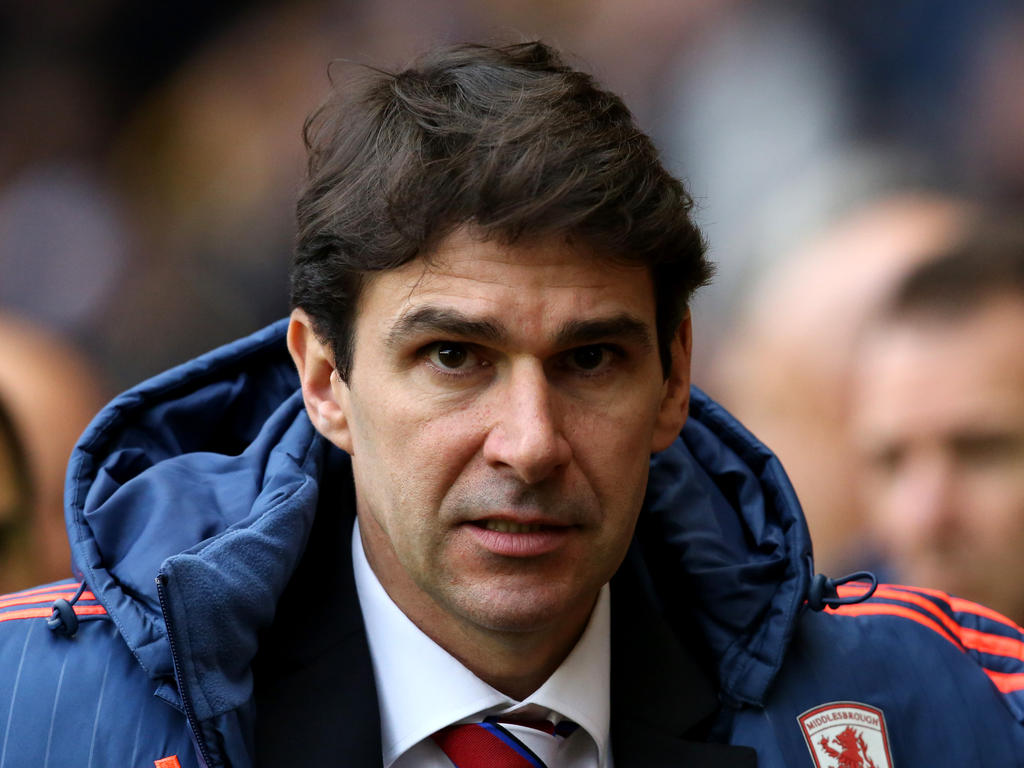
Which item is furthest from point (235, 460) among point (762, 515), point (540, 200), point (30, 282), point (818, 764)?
point (30, 282)

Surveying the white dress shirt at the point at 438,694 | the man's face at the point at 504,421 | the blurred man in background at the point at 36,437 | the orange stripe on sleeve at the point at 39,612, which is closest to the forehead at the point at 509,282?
the man's face at the point at 504,421

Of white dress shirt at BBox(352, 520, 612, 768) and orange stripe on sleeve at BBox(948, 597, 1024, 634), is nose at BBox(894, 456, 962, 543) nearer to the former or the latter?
orange stripe on sleeve at BBox(948, 597, 1024, 634)

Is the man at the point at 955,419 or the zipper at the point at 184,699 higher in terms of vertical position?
the man at the point at 955,419

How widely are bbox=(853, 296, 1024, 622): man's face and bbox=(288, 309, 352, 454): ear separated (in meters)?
1.48

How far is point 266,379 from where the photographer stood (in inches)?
85.0

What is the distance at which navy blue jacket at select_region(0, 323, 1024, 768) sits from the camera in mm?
1657

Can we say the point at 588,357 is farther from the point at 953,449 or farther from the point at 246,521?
the point at 953,449

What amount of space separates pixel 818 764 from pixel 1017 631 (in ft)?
1.66

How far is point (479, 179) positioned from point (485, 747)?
33.8 inches

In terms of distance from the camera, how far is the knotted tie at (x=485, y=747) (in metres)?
1.80

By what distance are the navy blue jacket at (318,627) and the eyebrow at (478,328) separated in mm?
353

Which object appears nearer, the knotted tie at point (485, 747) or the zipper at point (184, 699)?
the zipper at point (184, 699)

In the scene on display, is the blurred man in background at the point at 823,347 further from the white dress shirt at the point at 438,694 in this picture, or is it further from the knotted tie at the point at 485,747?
the knotted tie at the point at 485,747

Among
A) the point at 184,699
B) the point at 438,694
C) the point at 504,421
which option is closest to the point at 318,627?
the point at 438,694
